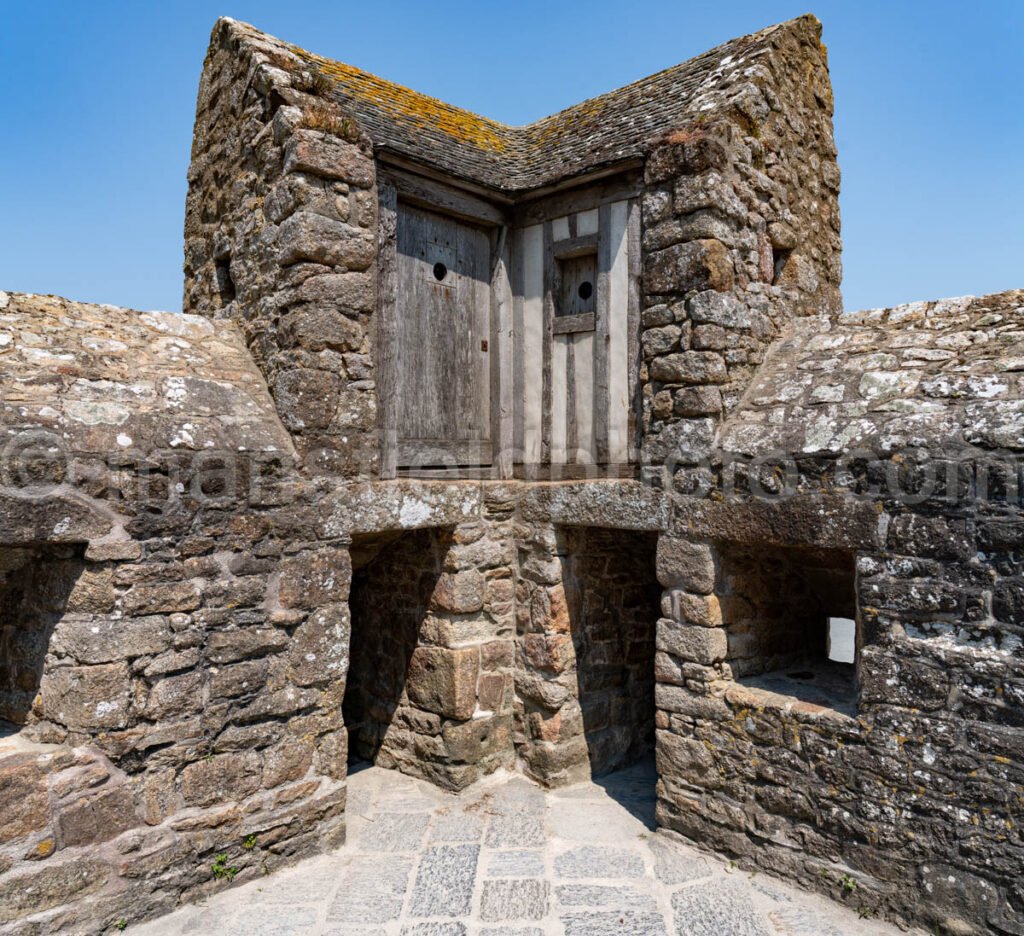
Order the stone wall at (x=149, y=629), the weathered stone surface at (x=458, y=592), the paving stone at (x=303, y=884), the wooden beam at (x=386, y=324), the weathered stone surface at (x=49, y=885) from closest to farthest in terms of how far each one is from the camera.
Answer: the weathered stone surface at (x=49, y=885)
the stone wall at (x=149, y=629)
the paving stone at (x=303, y=884)
the wooden beam at (x=386, y=324)
the weathered stone surface at (x=458, y=592)

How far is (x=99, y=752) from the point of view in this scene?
3865mm

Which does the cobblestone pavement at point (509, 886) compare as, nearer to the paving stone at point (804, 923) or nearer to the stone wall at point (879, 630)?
the paving stone at point (804, 923)

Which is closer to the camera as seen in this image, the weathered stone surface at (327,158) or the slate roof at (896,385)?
the slate roof at (896,385)

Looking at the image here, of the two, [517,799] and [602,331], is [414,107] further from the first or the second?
[517,799]

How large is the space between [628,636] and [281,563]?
9.51 ft

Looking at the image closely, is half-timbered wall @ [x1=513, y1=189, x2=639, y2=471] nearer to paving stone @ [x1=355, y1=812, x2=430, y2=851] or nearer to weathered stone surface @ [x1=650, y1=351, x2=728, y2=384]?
weathered stone surface @ [x1=650, y1=351, x2=728, y2=384]

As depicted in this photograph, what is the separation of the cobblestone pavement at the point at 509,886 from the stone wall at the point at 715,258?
88.4 inches

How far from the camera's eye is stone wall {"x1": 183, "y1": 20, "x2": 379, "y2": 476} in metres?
Result: 4.64

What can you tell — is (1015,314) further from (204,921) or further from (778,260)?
(204,921)

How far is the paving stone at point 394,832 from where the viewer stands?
486 centimetres

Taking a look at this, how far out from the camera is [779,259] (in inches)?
223

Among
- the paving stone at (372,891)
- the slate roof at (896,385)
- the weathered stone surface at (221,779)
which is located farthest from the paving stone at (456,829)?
the slate roof at (896,385)

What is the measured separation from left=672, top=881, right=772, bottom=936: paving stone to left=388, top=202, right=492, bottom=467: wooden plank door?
305cm

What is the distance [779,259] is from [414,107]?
2.98 meters
